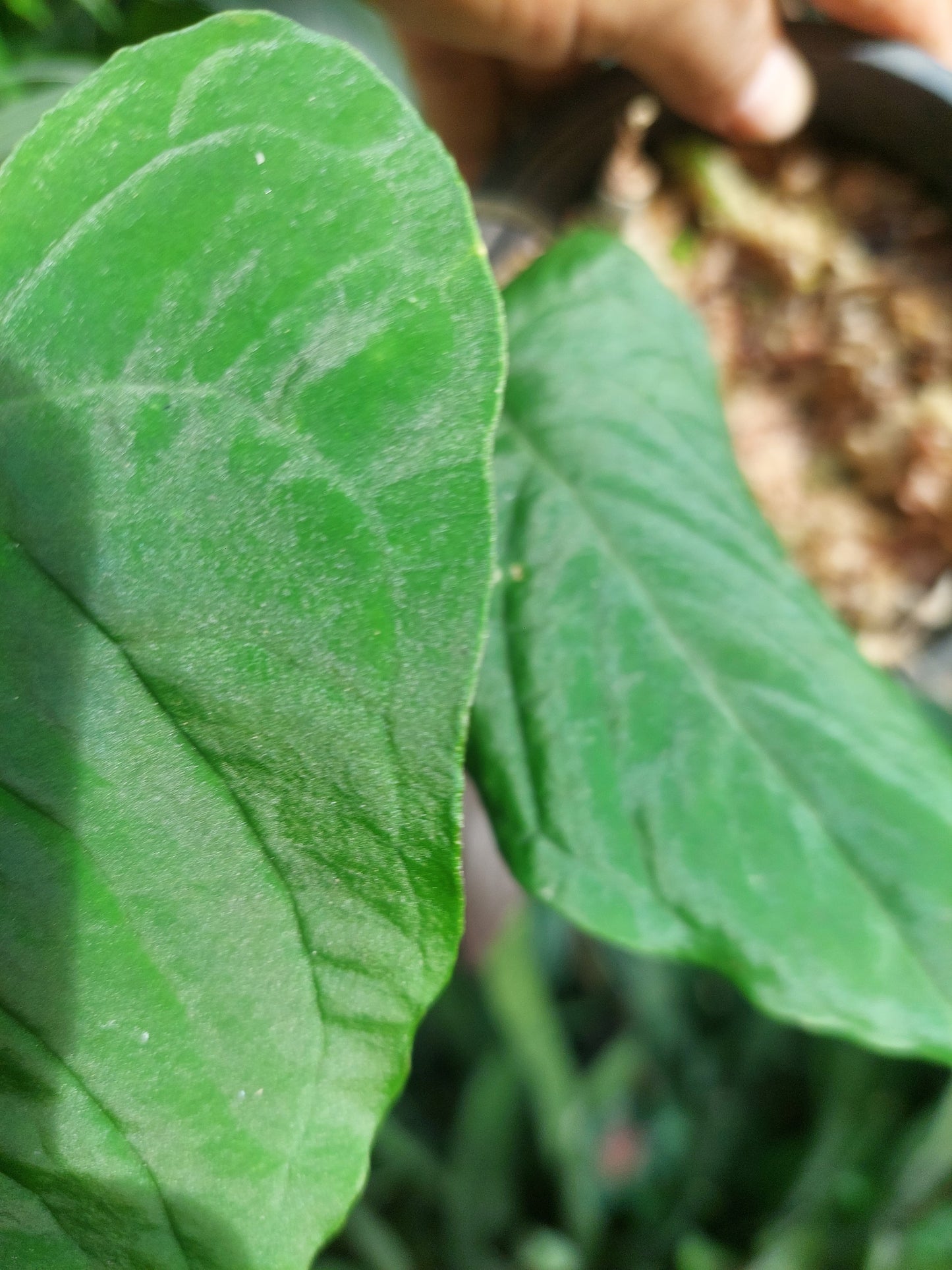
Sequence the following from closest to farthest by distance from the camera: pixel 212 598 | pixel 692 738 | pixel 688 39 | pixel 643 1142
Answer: pixel 212 598
pixel 692 738
pixel 688 39
pixel 643 1142

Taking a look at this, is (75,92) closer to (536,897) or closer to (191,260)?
(191,260)

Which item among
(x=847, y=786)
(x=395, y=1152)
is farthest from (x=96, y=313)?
(x=395, y=1152)

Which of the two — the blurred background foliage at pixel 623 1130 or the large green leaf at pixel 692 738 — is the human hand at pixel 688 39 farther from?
the large green leaf at pixel 692 738

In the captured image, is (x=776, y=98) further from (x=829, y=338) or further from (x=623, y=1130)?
(x=623, y=1130)

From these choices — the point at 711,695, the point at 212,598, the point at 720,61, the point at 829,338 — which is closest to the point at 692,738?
the point at 711,695

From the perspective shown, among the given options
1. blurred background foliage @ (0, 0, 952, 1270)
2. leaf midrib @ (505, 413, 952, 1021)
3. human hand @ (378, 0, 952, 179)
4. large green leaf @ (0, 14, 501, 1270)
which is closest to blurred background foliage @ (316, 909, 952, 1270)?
blurred background foliage @ (0, 0, 952, 1270)

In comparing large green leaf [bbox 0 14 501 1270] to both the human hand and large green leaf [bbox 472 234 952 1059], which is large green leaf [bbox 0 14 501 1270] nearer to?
large green leaf [bbox 472 234 952 1059]
